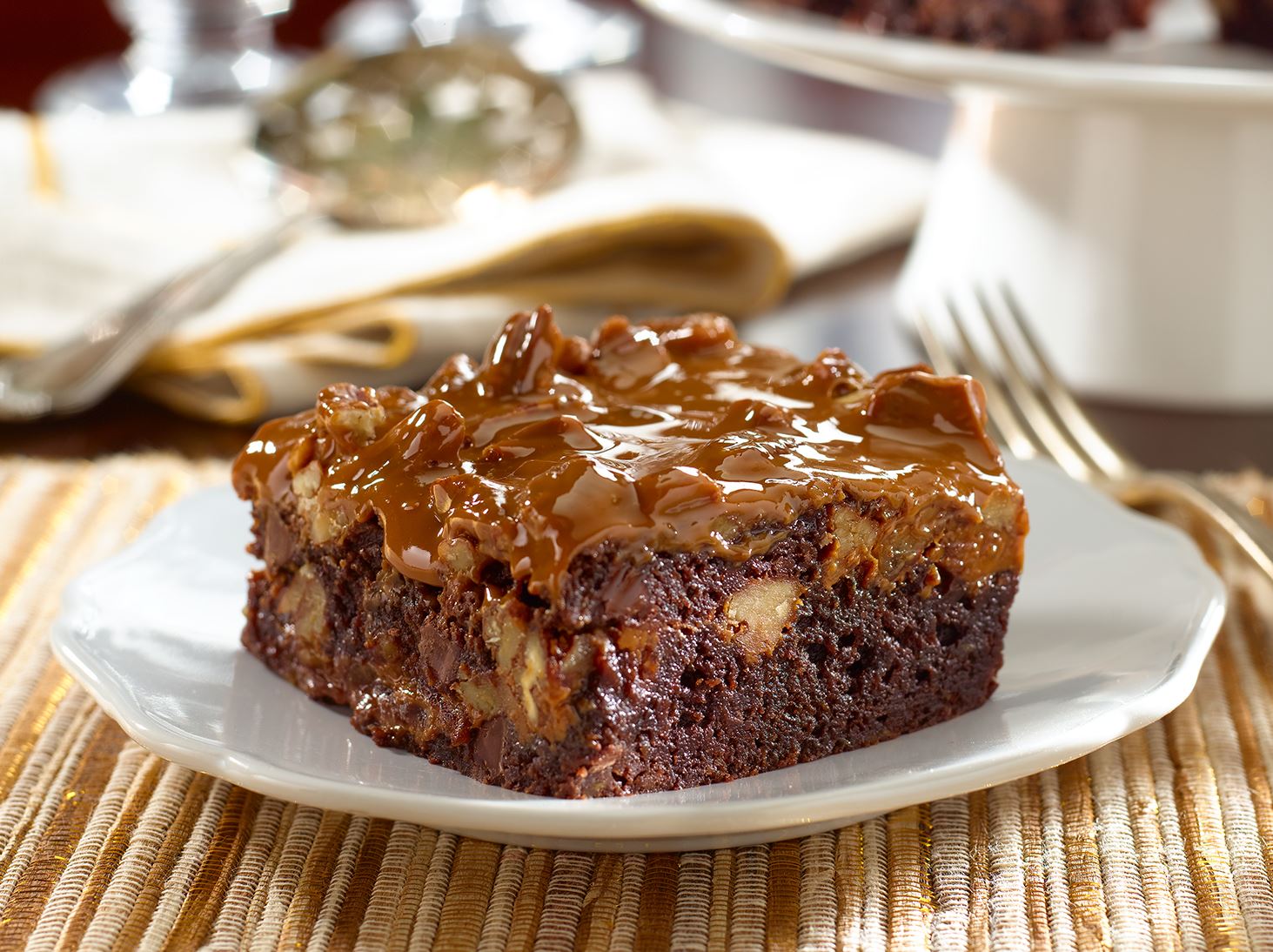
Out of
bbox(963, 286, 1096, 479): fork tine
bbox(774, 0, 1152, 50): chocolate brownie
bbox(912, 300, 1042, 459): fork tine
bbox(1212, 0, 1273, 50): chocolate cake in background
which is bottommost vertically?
bbox(912, 300, 1042, 459): fork tine

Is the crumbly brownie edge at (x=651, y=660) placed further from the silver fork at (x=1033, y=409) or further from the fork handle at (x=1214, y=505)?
the silver fork at (x=1033, y=409)

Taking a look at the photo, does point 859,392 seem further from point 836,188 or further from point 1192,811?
point 836,188

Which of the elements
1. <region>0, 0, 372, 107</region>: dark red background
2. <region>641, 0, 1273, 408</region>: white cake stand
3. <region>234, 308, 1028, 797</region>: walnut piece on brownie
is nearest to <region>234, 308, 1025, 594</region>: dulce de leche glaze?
<region>234, 308, 1028, 797</region>: walnut piece on brownie

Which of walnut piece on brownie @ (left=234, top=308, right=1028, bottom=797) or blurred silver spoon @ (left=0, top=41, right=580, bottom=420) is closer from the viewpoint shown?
walnut piece on brownie @ (left=234, top=308, right=1028, bottom=797)

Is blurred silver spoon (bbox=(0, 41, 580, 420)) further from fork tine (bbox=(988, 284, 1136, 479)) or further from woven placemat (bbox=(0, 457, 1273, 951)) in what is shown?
woven placemat (bbox=(0, 457, 1273, 951))

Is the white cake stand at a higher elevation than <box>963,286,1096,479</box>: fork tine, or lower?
higher

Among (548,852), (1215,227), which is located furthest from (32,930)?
(1215,227)
